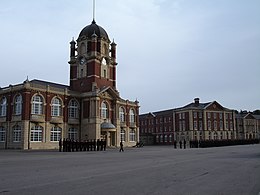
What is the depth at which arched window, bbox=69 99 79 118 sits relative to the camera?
2105 inches

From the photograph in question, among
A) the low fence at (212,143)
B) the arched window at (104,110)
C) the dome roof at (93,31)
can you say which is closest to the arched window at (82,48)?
the dome roof at (93,31)

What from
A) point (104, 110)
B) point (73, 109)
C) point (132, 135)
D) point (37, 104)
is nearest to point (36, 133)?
point (37, 104)

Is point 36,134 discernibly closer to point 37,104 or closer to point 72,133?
point 37,104

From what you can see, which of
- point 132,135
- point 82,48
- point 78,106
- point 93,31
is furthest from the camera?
point 132,135

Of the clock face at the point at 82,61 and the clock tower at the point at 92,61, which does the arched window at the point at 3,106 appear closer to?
the clock tower at the point at 92,61

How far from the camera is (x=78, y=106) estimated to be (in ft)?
180

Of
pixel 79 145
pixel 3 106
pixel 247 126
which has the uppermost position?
pixel 3 106

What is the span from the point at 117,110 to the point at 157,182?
48.3 metres

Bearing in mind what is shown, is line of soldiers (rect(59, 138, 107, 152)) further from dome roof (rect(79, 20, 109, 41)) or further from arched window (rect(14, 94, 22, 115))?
dome roof (rect(79, 20, 109, 41))

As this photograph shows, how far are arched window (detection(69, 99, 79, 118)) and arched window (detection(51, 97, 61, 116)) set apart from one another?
2.85 meters

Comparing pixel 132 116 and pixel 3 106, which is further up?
pixel 3 106

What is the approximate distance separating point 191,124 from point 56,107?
4500cm

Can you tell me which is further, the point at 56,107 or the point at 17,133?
the point at 56,107

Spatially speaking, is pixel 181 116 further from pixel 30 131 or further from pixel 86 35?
pixel 30 131
